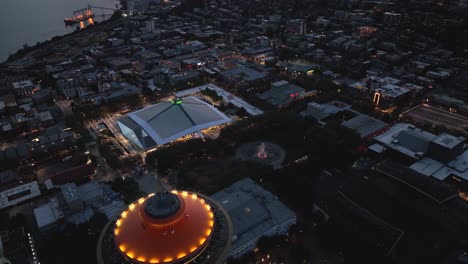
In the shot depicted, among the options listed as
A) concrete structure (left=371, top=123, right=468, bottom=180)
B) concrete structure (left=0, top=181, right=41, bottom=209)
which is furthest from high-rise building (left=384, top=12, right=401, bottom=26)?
concrete structure (left=0, top=181, right=41, bottom=209)

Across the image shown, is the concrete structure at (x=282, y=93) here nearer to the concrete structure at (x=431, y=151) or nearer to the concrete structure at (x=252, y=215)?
the concrete structure at (x=431, y=151)

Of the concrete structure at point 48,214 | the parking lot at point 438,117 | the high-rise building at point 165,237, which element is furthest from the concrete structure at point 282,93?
the high-rise building at point 165,237

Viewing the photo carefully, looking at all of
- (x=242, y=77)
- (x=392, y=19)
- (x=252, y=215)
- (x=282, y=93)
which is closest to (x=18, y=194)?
(x=252, y=215)

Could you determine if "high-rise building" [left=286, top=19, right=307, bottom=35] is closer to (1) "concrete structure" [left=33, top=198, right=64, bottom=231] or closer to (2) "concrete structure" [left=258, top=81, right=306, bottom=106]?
(2) "concrete structure" [left=258, top=81, right=306, bottom=106]

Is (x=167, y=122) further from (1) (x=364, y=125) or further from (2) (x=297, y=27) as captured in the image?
(2) (x=297, y=27)

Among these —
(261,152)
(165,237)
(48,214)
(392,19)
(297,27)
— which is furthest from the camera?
(392,19)

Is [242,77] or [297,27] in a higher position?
[297,27]
